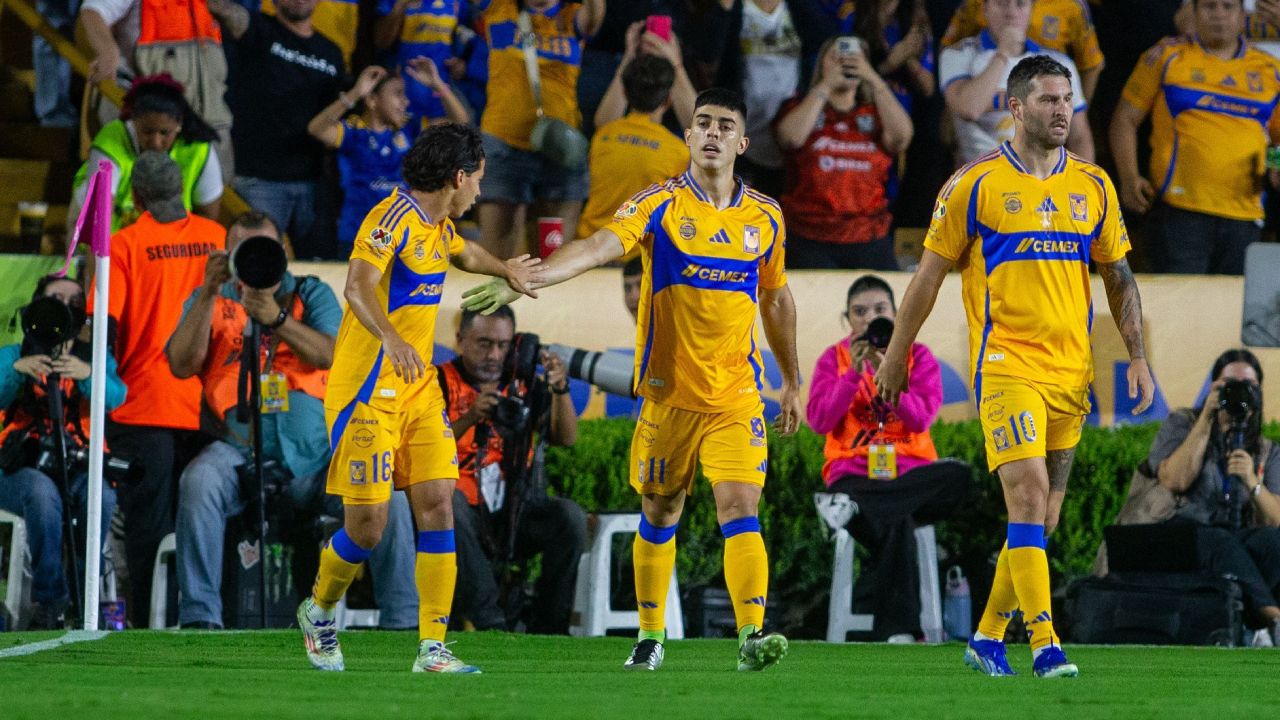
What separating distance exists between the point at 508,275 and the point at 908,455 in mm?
4188

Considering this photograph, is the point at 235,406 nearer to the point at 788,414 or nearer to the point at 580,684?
the point at 788,414

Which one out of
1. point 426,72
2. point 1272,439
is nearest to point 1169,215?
point 1272,439

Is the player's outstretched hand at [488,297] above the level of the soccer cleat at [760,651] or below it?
above

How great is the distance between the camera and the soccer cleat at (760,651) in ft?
24.8

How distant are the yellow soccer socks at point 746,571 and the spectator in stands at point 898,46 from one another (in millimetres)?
6942

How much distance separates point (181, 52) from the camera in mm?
13023

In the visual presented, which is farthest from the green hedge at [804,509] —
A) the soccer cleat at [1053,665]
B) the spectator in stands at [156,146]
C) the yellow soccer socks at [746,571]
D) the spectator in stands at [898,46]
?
the soccer cleat at [1053,665]

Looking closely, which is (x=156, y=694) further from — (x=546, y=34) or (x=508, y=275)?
(x=546, y=34)

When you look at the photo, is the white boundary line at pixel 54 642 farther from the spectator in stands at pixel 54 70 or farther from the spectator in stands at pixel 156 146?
the spectator in stands at pixel 54 70

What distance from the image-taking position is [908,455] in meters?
11.2

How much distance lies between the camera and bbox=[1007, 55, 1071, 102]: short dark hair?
7.63 meters

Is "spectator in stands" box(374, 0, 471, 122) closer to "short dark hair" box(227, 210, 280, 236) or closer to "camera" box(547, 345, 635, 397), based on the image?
"short dark hair" box(227, 210, 280, 236)

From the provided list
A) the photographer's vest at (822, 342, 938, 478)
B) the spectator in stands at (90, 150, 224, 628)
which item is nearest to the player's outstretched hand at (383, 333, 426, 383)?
the spectator in stands at (90, 150, 224, 628)

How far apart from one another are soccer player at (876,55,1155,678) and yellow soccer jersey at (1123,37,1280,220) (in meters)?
6.62
